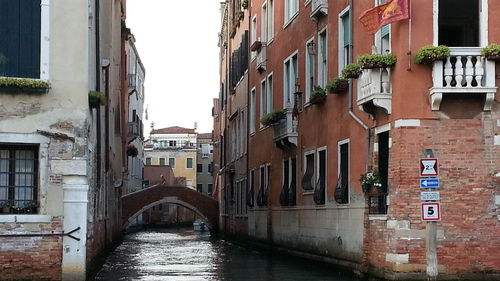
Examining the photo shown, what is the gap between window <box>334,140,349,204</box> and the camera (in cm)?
1806

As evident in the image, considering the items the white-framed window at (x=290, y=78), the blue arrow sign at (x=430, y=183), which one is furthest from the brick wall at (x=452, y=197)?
the white-framed window at (x=290, y=78)

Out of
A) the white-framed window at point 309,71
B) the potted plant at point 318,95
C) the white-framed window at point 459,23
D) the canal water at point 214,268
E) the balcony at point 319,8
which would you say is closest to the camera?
the white-framed window at point 459,23

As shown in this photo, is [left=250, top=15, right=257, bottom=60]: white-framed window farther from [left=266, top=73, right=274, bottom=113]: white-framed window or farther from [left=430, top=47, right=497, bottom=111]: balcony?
[left=430, top=47, right=497, bottom=111]: balcony

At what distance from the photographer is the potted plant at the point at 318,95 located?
19.7 m

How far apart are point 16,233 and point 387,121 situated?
22.0 ft

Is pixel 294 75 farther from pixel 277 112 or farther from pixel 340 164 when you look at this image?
pixel 340 164

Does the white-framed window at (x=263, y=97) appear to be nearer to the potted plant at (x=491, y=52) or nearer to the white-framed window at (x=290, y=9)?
the white-framed window at (x=290, y=9)

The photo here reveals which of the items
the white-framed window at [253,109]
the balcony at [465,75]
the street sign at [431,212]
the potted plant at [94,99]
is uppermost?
the white-framed window at [253,109]

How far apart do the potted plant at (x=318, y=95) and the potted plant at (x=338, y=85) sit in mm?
1103

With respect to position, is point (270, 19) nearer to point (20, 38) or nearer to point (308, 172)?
point (308, 172)

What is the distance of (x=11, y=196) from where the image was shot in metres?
14.1

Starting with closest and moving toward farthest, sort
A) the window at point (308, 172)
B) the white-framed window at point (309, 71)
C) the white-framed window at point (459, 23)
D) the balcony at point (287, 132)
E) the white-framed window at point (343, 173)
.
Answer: the white-framed window at point (459, 23), the white-framed window at point (343, 173), the window at point (308, 172), the white-framed window at point (309, 71), the balcony at point (287, 132)

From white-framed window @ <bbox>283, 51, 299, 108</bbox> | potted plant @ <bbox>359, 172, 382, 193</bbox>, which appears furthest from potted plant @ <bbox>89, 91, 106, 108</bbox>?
white-framed window @ <bbox>283, 51, 299, 108</bbox>

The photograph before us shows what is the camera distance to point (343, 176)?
18.4 meters
